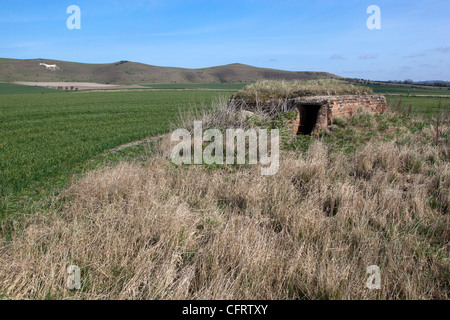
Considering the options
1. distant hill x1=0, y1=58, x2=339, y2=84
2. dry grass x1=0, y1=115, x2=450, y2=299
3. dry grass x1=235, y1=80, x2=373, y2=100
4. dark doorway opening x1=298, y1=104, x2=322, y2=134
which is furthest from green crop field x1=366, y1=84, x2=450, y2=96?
distant hill x1=0, y1=58, x2=339, y2=84

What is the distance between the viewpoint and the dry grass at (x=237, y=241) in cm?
315

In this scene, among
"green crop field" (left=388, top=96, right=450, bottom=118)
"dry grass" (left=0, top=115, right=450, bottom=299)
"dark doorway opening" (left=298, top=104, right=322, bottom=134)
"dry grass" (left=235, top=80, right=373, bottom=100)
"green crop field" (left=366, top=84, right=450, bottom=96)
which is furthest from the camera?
"green crop field" (left=366, top=84, right=450, bottom=96)

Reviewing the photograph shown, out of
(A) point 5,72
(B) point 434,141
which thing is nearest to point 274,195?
(B) point 434,141

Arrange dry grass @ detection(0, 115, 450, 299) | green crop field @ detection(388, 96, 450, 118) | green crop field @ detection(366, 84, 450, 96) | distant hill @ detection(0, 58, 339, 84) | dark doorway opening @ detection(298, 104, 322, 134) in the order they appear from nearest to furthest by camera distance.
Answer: dry grass @ detection(0, 115, 450, 299) < dark doorway opening @ detection(298, 104, 322, 134) < green crop field @ detection(388, 96, 450, 118) < green crop field @ detection(366, 84, 450, 96) < distant hill @ detection(0, 58, 339, 84)

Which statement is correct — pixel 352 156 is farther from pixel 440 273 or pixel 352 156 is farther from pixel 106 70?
pixel 106 70

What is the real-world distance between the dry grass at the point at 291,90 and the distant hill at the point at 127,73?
328 feet

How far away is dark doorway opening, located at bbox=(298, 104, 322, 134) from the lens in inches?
455

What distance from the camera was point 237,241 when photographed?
3.79 meters

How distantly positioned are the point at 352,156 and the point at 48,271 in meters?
7.06

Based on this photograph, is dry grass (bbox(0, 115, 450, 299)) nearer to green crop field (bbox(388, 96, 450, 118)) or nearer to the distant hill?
green crop field (bbox(388, 96, 450, 118))

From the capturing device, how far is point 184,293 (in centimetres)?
315

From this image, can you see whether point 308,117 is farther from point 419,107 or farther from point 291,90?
point 419,107

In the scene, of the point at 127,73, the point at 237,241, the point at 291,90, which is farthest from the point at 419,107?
the point at 127,73

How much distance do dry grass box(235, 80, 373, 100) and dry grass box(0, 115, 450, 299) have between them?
612 centimetres
